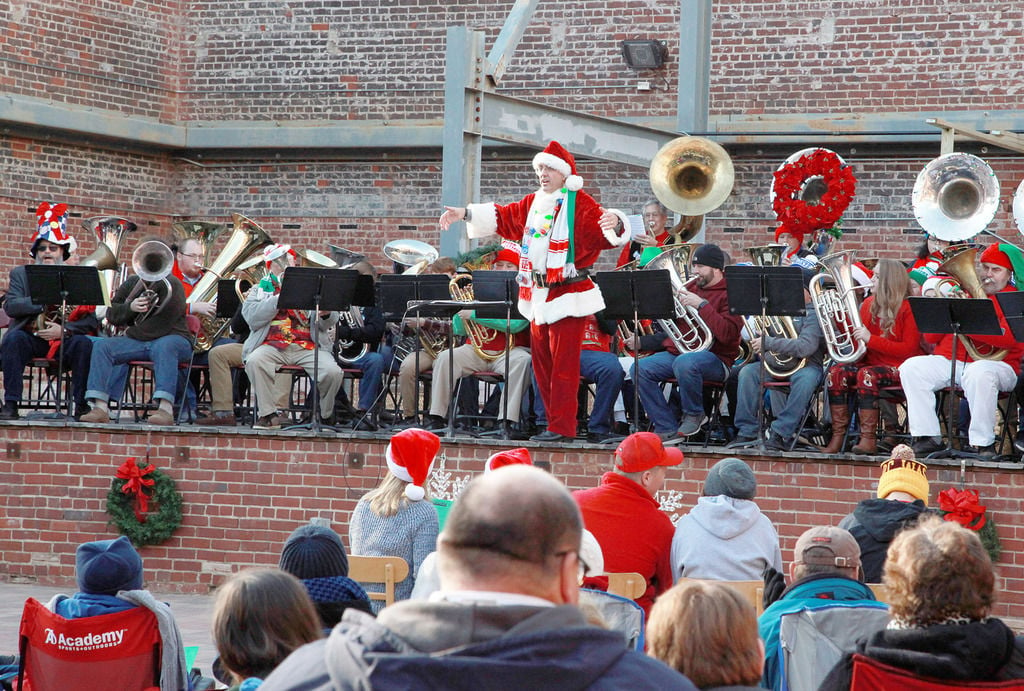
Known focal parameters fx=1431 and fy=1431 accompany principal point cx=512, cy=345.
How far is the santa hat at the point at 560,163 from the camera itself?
349 inches

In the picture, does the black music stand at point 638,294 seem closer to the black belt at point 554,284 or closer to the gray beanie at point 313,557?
the black belt at point 554,284

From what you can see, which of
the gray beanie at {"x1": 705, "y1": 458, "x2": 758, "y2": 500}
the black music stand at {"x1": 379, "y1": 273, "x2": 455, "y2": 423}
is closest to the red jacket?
the gray beanie at {"x1": 705, "y1": 458, "x2": 758, "y2": 500}

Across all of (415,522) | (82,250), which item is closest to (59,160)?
(82,250)

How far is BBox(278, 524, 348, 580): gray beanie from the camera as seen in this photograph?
3.70m

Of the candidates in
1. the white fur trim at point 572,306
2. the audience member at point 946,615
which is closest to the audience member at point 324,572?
the audience member at point 946,615

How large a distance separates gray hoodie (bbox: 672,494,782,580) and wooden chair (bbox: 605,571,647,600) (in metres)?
0.35

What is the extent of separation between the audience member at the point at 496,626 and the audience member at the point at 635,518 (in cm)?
338

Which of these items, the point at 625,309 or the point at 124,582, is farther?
the point at 625,309

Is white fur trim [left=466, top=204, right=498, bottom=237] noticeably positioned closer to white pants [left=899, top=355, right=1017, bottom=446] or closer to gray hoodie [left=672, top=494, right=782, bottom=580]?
white pants [left=899, top=355, right=1017, bottom=446]

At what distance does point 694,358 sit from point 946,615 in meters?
5.84

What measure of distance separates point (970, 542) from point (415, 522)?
2.84m

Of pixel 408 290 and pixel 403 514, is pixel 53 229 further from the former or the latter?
pixel 403 514

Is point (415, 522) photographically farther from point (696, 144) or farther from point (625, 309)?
point (696, 144)

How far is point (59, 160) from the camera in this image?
1497 centimetres
